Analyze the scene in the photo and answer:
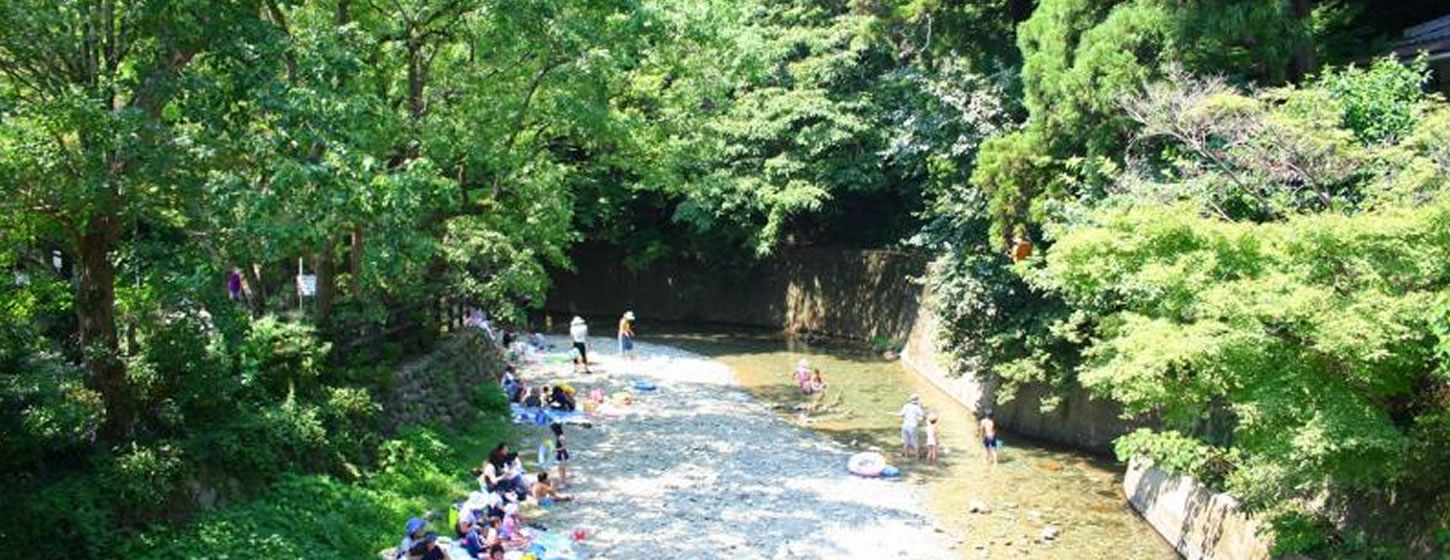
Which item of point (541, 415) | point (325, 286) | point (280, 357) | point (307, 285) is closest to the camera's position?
point (280, 357)

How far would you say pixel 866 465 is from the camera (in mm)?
20562

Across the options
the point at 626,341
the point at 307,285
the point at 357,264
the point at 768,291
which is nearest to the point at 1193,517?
the point at 357,264

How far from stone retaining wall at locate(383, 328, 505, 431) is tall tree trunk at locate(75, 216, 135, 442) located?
570 cm

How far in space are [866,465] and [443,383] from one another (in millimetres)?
8066

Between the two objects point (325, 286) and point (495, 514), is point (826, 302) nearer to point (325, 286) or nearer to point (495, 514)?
point (325, 286)

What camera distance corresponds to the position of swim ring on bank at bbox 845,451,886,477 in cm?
2044

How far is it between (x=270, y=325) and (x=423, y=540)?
525 cm

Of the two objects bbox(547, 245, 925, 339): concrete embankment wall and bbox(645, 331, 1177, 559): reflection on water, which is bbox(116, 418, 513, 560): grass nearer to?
bbox(645, 331, 1177, 559): reflection on water

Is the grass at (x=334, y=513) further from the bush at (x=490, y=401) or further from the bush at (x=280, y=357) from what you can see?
the bush at (x=490, y=401)

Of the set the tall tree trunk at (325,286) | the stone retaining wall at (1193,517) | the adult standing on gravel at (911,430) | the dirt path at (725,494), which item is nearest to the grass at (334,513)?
the dirt path at (725,494)

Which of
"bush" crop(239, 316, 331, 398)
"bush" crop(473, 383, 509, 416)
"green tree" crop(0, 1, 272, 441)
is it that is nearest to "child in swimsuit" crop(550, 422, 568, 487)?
"bush" crop(473, 383, 509, 416)

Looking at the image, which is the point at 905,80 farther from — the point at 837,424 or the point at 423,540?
the point at 423,540

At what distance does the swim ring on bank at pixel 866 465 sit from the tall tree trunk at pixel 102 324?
11884mm

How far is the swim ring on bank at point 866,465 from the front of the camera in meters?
20.4
